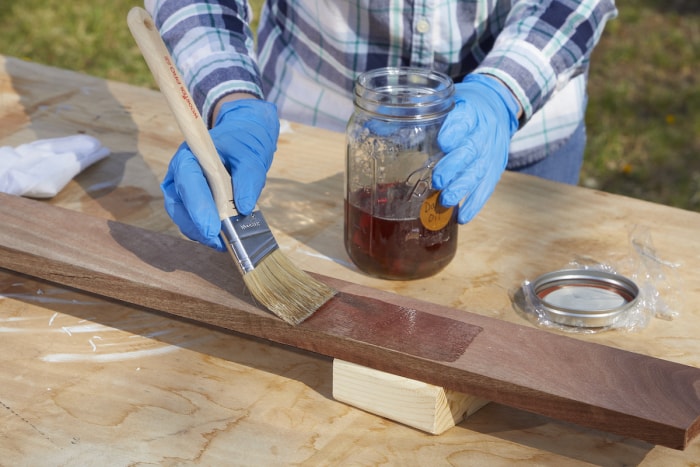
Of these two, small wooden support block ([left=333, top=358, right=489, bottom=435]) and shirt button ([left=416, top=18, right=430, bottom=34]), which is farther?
shirt button ([left=416, top=18, right=430, bottom=34])

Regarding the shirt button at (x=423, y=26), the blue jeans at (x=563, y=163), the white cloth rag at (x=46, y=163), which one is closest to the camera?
the white cloth rag at (x=46, y=163)

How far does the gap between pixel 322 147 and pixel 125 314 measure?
0.75 metres

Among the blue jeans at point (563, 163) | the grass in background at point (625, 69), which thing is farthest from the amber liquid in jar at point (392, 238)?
the grass in background at point (625, 69)

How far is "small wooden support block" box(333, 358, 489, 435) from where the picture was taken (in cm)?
125

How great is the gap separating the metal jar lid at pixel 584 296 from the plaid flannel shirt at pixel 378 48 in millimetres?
413

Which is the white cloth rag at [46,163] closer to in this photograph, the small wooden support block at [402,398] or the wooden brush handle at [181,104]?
the wooden brush handle at [181,104]

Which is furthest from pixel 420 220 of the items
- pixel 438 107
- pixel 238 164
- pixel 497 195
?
pixel 497 195

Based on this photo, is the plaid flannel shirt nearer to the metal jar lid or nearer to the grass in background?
the metal jar lid

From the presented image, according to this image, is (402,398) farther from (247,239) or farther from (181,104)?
(181,104)

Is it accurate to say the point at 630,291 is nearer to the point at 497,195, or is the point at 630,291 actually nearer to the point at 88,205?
the point at 497,195

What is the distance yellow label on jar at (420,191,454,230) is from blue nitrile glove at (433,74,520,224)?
0.02 m

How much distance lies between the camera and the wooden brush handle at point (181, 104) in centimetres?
132

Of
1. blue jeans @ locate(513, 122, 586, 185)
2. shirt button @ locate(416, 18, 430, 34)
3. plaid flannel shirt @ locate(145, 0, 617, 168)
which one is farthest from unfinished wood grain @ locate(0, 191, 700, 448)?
blue jeans @ locate(513, 122, 586, 185)

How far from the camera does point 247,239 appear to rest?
4.58ft
